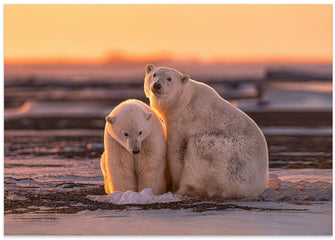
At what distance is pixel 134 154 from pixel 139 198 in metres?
0.48

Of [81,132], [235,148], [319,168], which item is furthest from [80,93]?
[235,148]

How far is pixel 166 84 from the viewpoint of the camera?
7.06 metres

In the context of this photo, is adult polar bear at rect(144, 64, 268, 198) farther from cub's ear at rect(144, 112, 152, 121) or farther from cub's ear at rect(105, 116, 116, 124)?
cub's ear at rect(105, 116, 116, 124)

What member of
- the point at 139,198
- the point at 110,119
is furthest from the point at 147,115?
the point at 139,198

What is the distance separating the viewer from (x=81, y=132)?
45.6 ft

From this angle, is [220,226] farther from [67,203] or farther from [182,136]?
[67,203]

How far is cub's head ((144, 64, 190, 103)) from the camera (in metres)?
7.00

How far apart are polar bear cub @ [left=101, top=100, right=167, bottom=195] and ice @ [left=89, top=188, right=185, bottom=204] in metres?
0.09

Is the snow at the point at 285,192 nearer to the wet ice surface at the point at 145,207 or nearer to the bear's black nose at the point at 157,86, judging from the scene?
the wet ice surface at the point at 145,207

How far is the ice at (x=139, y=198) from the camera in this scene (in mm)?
6957

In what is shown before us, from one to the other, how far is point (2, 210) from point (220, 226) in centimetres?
226

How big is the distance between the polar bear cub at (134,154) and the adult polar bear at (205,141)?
181 mm

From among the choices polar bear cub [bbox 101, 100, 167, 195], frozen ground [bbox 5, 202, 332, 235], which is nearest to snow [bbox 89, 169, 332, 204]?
polar bear cub [bbox 101, 100, 167, 195]

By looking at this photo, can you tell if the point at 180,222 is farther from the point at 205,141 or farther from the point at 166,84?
the point at 166,84
